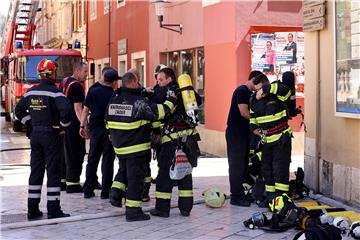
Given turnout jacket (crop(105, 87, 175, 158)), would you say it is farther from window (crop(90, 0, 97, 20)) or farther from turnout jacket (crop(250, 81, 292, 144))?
window (crop(90, 0, 97, 20))

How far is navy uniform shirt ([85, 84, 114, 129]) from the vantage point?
8484 mm

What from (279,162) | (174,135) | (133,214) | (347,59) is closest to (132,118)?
(174,135)

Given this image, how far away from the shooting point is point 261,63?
13.2 m

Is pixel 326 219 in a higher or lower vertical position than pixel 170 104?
lower

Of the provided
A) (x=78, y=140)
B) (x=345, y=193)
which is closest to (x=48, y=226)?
(x=78, y=140)

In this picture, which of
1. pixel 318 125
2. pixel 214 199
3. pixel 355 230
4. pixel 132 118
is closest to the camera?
pixel 355 230

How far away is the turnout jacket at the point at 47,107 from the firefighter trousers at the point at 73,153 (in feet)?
6.29

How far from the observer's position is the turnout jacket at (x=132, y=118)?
7035mm

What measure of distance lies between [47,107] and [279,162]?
2881mm

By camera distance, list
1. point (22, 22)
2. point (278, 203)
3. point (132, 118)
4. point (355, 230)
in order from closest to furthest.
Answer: point (355, 230), point (278, 203), point (132, 118), point (22, 22)

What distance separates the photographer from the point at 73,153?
938 centimetres

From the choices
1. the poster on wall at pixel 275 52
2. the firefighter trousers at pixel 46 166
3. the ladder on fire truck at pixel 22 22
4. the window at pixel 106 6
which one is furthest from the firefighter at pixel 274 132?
the ladder on fire truck at pixel 22 22

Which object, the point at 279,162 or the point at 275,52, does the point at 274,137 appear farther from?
the point at 275,52

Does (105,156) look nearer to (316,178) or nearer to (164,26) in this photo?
(316,178)
